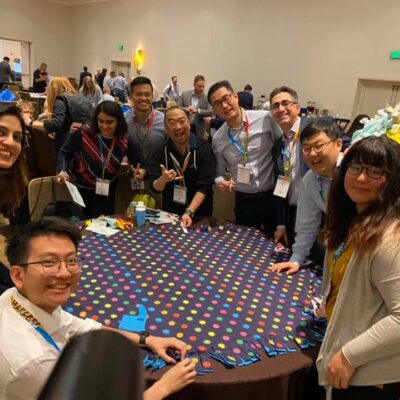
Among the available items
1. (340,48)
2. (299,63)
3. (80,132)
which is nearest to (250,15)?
(299,63)

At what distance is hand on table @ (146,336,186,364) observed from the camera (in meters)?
1.29

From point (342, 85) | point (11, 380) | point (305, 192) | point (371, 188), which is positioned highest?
point (342, 85)

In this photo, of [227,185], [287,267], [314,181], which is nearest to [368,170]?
[314,181]

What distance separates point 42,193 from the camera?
2.79 meters

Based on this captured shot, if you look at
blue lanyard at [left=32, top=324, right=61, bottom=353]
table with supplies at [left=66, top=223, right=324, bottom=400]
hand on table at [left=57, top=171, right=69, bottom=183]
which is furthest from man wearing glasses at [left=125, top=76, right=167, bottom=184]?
blue lanyard at [left=32, top=324, right=61, bottom=353]

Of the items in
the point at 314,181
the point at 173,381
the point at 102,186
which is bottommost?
the point at 173,381

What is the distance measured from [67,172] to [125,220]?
34.2 inches

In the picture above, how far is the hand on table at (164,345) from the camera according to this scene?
1.29m

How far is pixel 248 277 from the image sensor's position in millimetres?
1868

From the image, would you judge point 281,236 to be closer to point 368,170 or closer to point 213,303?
point 213,303

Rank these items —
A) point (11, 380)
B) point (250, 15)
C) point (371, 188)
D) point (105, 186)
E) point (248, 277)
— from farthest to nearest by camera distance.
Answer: point (250, 15) → point (105, 186) → point (248, 277) → point (371, 188) → point (11, 380)

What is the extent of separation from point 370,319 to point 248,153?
1673mm

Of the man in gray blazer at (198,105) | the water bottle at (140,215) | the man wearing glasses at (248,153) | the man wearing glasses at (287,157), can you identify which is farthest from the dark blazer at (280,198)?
the man in gray blazer at (198,105)

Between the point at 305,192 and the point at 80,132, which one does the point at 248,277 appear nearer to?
the point at 305,192
